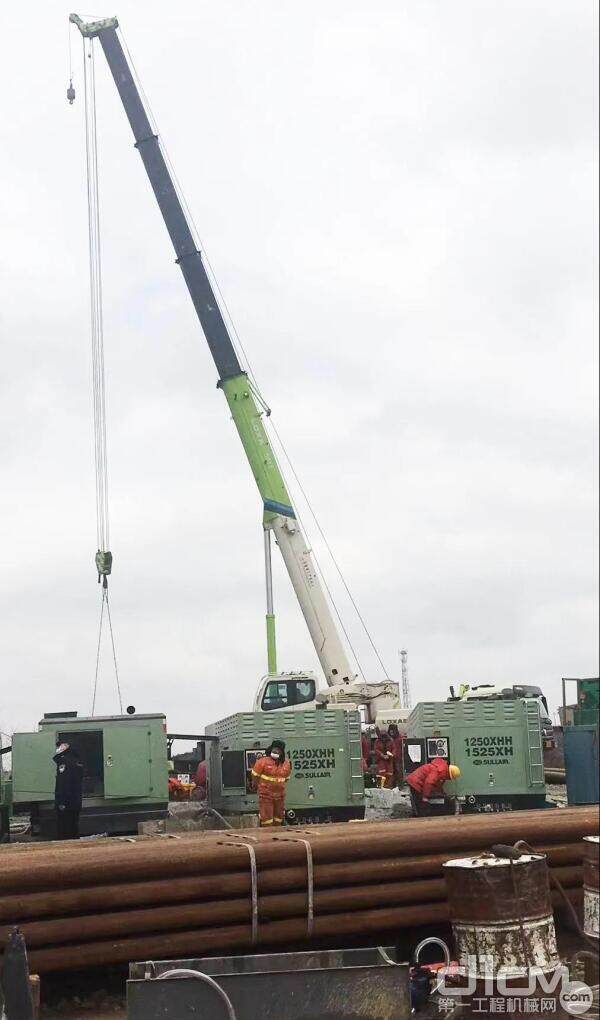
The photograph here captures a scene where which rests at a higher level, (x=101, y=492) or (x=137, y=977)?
(x=101, y=492)

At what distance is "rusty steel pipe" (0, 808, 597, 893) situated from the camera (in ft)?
31.7

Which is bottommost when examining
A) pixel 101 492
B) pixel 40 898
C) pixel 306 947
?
pixel 306 947

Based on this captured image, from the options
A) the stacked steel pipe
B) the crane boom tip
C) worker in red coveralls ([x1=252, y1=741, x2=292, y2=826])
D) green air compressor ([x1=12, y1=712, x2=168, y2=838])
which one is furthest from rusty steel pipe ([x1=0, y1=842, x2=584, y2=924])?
the crane boom tip

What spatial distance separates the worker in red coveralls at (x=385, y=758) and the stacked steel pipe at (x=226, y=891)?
12.0 metres

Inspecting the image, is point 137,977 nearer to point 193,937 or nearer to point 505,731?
point 193,937

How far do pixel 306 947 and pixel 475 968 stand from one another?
219 cm

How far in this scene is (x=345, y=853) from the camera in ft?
34.0

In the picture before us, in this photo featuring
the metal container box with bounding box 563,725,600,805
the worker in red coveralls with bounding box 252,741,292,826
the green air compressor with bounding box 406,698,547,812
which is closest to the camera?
the worker in red coveralls with bounding box 252,741,292,826

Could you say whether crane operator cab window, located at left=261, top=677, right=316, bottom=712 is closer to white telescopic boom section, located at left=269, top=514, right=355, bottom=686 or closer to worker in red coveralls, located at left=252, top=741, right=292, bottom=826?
white telescopic boom section, located at left=269, top=514, right=355, bottom=686

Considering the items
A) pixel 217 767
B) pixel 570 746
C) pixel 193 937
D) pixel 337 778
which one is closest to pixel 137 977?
pixel 193 937

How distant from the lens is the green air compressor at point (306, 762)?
1919cm

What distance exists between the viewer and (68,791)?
56.9 ft

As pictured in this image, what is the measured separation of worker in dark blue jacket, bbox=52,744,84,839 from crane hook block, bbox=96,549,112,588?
328 inches

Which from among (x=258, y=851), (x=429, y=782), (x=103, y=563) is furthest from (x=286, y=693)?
(x=258, y=851)
